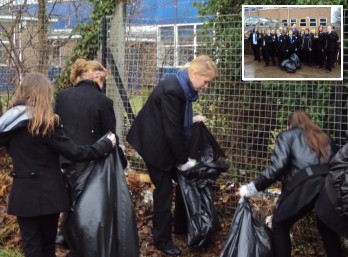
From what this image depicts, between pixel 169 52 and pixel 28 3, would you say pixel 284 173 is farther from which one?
pixel 28 3

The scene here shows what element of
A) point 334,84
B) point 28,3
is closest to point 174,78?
point 334,84

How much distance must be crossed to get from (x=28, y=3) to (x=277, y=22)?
5495 mm

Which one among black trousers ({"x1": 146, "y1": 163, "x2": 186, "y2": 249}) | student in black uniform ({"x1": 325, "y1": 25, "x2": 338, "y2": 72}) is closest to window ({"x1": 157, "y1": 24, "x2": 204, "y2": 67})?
student in black uniform ({"x1": 325, "y1": 25, "x2": 338, "y2": 72})

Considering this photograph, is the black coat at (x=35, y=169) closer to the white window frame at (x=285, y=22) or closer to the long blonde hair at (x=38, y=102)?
the long blonde hair at (x=38, y=102)

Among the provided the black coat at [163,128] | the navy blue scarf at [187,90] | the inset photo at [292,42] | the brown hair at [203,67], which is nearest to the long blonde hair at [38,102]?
the black coat at [163,128]

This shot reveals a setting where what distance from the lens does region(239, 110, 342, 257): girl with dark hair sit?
4543mm

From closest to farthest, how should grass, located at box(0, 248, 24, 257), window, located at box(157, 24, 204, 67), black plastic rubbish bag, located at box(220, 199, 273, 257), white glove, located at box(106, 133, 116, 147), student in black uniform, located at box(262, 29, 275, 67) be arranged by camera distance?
black plastic rubbish bag, located at box(220, 199, 273, 257) → white glove, located at box(106, 133, 116, 147) → student in black uniform, located at box(262, 29, 275, 67) → grass, located at box(0, 248, 24, 257) → window, located at box(157, 24, 204, 67)

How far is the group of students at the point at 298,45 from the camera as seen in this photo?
537 cm

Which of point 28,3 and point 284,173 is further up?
point 28,3

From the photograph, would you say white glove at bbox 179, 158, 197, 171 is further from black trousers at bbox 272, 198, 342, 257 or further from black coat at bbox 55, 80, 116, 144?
black trousers at bbox 272, 198, 342, 257

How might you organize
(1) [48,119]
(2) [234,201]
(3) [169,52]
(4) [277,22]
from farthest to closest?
(3) [169,52] < (2) [234,201] < (4) [277,22] < (1) [48,119]

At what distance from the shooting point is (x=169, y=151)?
5277 mm

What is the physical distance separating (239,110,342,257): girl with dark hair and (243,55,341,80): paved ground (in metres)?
0.83

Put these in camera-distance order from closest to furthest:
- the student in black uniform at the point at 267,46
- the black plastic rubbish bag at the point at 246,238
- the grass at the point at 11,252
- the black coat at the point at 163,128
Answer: the black plastic rubbish bag at the point at 246,238
the black coat at the point at 163,128
the student in black uniform at the point at 267,46
the grass at the point at 11,252
